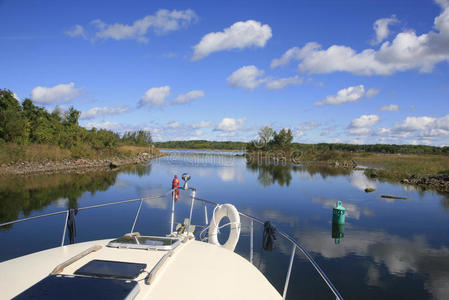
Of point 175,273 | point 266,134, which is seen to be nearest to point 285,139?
point 266,134

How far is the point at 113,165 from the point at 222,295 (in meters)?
32.0

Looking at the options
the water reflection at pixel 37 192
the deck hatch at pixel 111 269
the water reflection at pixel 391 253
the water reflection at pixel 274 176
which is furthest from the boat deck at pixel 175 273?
the water reflection at pixel 274 176

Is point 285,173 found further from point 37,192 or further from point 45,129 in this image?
point 45,129

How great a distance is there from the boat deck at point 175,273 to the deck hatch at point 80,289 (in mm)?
157

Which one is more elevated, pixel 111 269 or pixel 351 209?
pixel 111 269

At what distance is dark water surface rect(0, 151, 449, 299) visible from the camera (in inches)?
253

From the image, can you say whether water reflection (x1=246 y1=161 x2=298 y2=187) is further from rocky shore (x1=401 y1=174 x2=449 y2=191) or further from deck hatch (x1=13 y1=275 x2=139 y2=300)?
deck hatch (x1=13 y1=275 x2=139 y2=300)

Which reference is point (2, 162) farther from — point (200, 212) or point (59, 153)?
point (200, 212)

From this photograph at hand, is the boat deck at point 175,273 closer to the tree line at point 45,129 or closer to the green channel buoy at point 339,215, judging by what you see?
the green channel buoy at point 339,215

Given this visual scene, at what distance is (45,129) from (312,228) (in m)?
29.7

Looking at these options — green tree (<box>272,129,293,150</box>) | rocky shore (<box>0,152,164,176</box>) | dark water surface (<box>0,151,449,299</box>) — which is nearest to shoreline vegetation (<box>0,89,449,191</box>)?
rocky shore (<box>0,152,164,176</box>)

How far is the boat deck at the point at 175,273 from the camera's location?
2754 millimetres

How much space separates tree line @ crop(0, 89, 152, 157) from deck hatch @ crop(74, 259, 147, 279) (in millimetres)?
28627

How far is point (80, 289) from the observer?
2414mm
